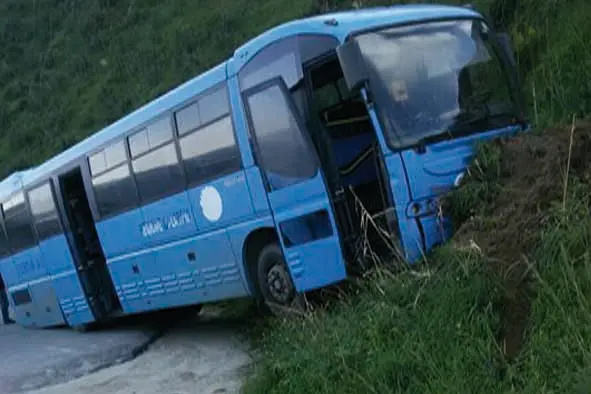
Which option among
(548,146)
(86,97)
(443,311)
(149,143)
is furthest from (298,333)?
(86,97)

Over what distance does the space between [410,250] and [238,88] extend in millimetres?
3194

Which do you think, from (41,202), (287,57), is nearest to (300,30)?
(287,57)

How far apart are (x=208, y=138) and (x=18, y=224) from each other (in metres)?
8.32

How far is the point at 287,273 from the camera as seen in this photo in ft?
32.2

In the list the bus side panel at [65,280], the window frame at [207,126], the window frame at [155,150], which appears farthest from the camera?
the bus side panel at [65,280]

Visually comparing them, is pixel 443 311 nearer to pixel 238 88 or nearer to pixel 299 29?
pixel 299 29

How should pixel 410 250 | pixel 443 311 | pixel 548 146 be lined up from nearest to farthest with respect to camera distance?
pixel 443 311 → pixel 548 146 → pixel 410 250

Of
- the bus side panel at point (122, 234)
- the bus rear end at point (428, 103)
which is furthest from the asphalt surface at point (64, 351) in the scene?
the bus rear end at point (428, 103)

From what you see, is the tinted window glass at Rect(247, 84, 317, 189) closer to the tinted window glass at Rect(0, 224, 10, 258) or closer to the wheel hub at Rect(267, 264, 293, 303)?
the wheel hub at Rect(267, 264, 293, 303)

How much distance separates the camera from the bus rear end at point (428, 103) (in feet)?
26.7

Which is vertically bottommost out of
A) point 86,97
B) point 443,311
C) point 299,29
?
point 443,311

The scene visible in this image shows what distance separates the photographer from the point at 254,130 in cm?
993

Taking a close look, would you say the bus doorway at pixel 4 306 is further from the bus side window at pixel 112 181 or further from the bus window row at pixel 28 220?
the bus side window at pixel 112 181

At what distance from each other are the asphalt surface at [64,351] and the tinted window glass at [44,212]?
191cm
